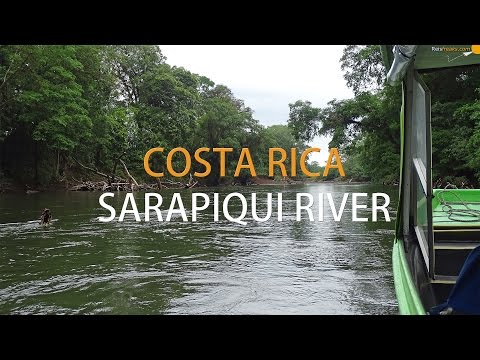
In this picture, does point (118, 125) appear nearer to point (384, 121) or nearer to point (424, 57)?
point (384, 121)

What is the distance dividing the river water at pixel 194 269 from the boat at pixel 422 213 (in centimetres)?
118

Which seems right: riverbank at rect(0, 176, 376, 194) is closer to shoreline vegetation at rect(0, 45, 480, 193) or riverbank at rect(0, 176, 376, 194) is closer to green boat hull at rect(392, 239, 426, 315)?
shoreline vegetation at rect(0, 45, 480, 193)

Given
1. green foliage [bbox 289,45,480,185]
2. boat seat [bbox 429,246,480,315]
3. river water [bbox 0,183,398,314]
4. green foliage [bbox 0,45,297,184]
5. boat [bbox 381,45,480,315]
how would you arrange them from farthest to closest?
1. green foliage [bbox 0,45,297,184]
2. green foliage [bbox 289,45,480,185]
3. river water [bbox 0,183,398,314]
4. boat [bbox 381,45,480,315]
5. boat seat [bbox 429,246,480,315]

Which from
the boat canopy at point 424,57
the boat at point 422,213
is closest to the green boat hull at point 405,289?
the boat at point 422,213

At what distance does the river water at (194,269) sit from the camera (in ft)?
15.2

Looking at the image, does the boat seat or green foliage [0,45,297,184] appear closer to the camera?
the boat seat

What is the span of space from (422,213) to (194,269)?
12.1 feet

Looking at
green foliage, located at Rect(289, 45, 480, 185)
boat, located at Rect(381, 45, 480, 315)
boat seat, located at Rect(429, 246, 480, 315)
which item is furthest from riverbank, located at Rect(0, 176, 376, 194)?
boat seat, located at Rect(429, 246, 480, 315)

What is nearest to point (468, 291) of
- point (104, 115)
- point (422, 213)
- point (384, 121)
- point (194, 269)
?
point (422, 213)

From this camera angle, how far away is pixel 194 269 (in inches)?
244

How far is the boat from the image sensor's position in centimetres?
268

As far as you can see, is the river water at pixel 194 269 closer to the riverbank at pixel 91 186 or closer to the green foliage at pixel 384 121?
the green foliage at pixel 384 121

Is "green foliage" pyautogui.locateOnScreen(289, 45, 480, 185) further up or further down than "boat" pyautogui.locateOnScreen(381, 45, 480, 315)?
further up

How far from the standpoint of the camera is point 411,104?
3156mm
